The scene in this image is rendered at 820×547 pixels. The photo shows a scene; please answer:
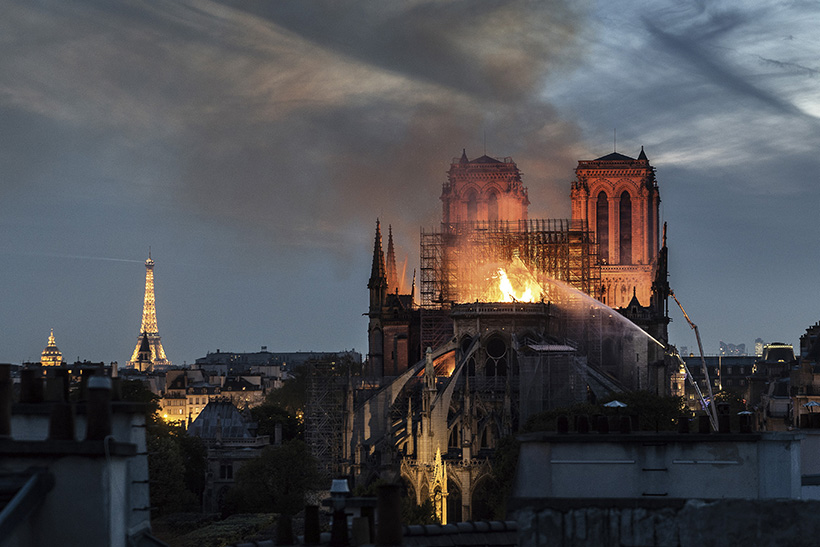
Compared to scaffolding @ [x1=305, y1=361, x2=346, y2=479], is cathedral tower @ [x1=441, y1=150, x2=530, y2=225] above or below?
above

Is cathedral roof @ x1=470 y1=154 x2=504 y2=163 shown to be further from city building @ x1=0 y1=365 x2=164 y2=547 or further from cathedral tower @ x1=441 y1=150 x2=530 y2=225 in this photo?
city building @ x1=0 y1=365 x2=164 y2=547

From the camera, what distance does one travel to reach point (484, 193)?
128 meters

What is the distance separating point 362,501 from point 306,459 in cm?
7775

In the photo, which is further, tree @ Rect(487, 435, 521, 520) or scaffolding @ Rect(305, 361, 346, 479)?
scaffolding @ Rect(305, 361, 346, 479)

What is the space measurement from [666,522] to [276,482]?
80.5 metres

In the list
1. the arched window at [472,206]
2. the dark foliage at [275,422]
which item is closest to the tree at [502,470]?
the arched window at [472,206]

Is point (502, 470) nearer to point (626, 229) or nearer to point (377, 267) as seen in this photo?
point (377, 267)

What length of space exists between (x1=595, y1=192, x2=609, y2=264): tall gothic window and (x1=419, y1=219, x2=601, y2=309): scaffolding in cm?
1386

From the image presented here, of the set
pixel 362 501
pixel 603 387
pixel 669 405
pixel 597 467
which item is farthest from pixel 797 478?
pixel 603 387

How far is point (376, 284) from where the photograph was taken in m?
118

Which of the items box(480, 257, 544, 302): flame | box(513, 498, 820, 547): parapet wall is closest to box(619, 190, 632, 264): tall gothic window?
box(480, 257, 544, 302): flame

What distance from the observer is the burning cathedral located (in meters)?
88.1

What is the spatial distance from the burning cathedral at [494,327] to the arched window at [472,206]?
118 millimetres

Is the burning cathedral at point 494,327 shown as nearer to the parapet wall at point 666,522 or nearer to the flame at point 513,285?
the flame at point 513,285
